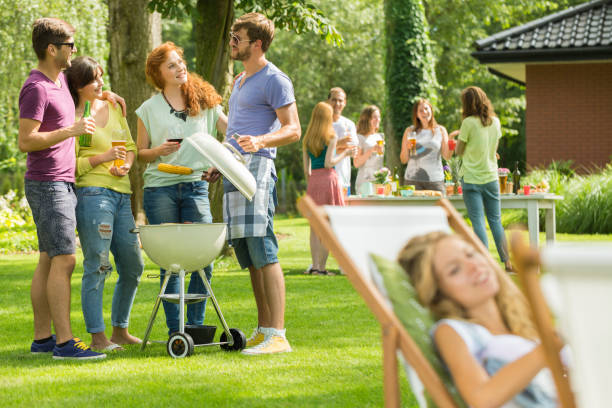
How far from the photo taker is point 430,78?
21.5 metres

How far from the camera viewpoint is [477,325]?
2652 millimetres

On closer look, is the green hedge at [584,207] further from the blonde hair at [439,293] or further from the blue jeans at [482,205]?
the blonde hair at [439,293]

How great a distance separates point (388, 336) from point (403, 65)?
19.0 metres

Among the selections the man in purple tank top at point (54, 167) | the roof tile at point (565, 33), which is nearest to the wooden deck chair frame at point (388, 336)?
the man in purple tank top at point (54, 167)

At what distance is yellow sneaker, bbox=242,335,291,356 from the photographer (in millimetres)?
5109

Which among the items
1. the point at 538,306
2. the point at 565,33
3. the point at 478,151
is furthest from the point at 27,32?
the point at 538,306

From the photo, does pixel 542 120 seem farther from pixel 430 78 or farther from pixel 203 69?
pixel 203 69

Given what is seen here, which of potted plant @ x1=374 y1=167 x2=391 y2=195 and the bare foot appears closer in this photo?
the bare foot

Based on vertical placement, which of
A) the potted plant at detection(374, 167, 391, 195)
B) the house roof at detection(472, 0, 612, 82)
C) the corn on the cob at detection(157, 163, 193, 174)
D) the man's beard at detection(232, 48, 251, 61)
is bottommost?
the potted plant at detection(374, 167, 391, 195)

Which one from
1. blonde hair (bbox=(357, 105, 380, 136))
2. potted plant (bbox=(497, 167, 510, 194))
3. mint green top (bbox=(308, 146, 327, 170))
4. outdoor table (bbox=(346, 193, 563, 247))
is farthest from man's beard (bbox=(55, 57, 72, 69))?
potted plant (bbox=(497, 167, 510, 194))

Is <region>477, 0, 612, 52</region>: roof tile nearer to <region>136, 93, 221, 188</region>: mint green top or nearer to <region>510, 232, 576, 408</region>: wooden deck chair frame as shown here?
<region>136, 93, 221, 188</region>: mint green top

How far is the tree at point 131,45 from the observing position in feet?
32.9

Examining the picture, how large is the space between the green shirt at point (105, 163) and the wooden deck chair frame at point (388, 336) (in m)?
2.61

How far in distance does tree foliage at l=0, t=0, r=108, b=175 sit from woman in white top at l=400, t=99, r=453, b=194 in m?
12.1
